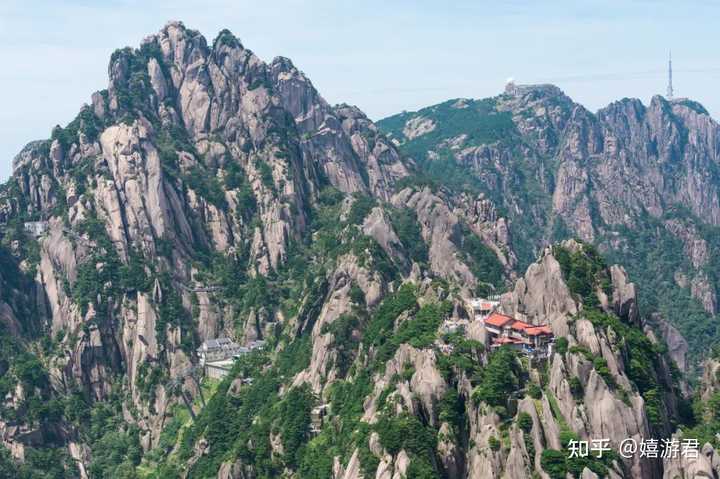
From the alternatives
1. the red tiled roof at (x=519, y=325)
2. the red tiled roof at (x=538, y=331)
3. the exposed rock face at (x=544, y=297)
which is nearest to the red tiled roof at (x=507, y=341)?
the red tiled roof at (x=538, y=331)

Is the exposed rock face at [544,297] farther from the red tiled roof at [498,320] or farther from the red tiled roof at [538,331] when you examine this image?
the red tiled roof at [498,320]

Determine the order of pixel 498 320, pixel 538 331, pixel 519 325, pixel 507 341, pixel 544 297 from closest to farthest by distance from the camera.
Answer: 1. pixel 538 331
2. pixel 507 341
3. pixel 519 325
4. pixel 498 320
5. pixel 544 297

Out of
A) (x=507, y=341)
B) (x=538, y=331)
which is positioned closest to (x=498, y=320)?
(x=507, y=341)

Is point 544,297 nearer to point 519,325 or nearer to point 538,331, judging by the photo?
point 519,325

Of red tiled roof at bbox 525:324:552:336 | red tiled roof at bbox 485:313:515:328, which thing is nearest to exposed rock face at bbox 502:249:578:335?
red tiled roof at bbox 525:324:552:336

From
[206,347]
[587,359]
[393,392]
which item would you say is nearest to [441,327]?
[393,392]

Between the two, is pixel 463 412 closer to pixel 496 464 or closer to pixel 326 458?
pixel 496 464

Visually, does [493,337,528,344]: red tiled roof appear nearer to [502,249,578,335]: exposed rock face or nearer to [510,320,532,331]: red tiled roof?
[510,320,532,331]: red tiled roof

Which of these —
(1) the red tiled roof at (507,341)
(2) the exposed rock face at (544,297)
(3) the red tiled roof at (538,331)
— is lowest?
(1) the red tiled roof at (507,341)
